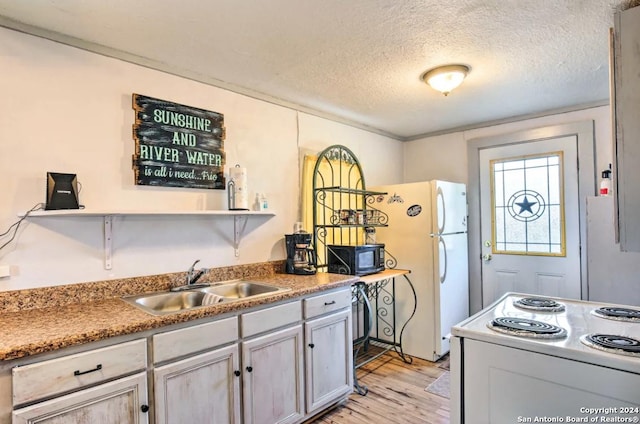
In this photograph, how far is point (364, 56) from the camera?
2225 mm

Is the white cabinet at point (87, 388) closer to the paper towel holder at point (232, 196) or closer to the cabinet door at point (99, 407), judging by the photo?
the cabinet door at point (99, 407)

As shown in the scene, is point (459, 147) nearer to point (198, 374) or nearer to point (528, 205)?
point (528, 205)

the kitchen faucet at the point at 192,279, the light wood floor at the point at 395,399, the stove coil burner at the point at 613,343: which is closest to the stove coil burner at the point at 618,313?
the stove coil burner at the point at 613,343

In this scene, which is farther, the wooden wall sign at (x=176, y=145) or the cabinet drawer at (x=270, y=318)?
the wooden wall sign at (x=176, y=145)

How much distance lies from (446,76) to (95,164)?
224 centimetres

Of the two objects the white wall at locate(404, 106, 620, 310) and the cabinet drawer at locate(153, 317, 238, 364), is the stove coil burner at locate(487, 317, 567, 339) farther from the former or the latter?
the white wall at locate(404, 106, 620, 310)

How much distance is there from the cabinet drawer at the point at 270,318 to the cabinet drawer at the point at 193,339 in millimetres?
68

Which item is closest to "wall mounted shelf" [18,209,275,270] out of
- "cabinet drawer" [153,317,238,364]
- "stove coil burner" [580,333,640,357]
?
"cabinet drawer" [153,317,238,364]

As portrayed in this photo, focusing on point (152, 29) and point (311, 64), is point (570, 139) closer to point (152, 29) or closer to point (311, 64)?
point (311, 64)

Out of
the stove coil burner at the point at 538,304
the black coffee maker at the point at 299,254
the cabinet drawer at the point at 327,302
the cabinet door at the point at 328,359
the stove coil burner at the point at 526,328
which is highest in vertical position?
the black coffee maker at the point at 299,254

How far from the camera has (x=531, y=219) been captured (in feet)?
11.6

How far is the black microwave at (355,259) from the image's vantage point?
290 centimetres

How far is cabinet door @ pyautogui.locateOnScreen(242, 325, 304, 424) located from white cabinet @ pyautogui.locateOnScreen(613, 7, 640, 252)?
1699 millimetres

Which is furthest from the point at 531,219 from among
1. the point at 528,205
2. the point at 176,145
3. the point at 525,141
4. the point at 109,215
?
the point at 109,215
